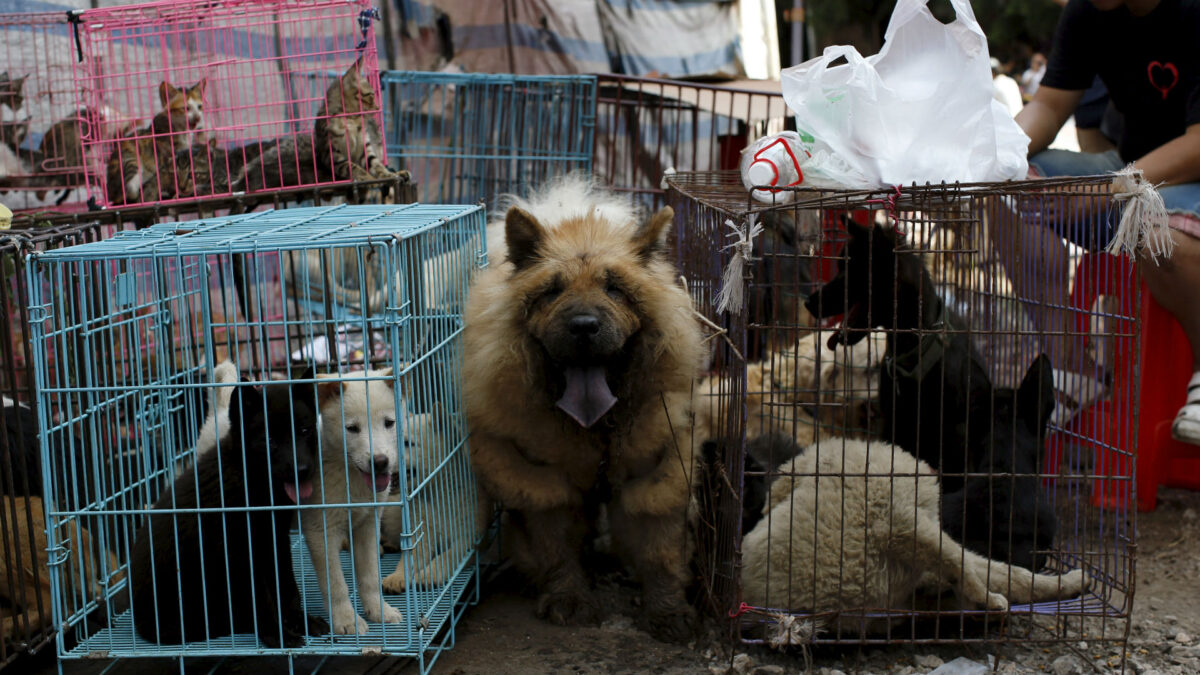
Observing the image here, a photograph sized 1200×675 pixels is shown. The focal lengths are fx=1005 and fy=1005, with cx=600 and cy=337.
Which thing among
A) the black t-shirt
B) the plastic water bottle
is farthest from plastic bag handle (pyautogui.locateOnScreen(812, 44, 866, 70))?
the black t-shirt

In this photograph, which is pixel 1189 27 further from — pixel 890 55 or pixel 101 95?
pixel 101 95

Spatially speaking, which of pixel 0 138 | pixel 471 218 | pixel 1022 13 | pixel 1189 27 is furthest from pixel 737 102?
pixel 1022 13

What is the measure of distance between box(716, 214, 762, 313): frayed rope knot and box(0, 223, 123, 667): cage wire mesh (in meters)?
1.94

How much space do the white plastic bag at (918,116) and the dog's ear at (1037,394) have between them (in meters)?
0.72

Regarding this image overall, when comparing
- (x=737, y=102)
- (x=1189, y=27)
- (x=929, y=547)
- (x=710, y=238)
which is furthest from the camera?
(x=737, y=102)

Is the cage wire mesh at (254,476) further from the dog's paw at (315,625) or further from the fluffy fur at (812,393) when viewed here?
the fluffy fur at (812,393)

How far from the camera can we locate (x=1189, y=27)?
14.4ft

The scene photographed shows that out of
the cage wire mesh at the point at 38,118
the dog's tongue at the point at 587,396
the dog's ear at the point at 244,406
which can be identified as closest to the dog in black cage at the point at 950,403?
the dog's tongue at the point at 587,396

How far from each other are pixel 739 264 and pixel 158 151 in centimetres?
307

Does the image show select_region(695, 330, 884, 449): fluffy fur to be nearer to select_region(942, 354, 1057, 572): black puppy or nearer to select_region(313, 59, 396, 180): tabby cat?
select_region(942, 354, 1057, 572): black puppy

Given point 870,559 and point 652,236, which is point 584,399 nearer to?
point 652,236

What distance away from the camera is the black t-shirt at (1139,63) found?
4.43 metres

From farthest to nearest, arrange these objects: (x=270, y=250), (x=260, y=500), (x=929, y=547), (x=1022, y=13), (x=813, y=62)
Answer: (x=1022, y=13)
(x=813, y=62)
(x=929, y=547)
(x=260, y=500)
(x=270, y=250)

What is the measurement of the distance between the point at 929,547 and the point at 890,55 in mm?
1603
